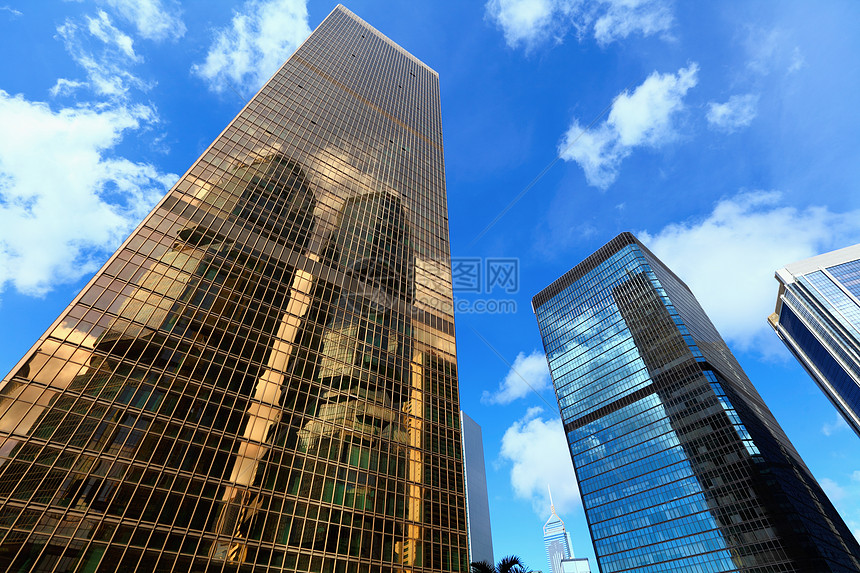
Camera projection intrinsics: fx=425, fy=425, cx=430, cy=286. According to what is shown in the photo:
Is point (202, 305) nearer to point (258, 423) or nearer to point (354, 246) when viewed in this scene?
point (258, 423)

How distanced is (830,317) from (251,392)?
171232 millimetres

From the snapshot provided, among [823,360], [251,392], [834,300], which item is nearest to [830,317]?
[834,300]

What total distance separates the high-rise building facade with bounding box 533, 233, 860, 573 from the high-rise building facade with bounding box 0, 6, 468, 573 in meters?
84.8

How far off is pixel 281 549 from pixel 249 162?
42.9 metres

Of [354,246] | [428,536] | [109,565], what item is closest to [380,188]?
[354,246]

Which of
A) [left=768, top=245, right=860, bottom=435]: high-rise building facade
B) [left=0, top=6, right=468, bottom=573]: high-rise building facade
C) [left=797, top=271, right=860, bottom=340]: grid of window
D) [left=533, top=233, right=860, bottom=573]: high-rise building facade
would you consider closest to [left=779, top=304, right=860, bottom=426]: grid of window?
[left=768, top=245, right=860, bottom=435]: high-rise building facade

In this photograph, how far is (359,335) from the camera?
48156 mm

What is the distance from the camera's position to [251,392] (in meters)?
36.8

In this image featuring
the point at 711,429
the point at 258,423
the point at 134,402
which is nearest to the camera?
the point at 134,402

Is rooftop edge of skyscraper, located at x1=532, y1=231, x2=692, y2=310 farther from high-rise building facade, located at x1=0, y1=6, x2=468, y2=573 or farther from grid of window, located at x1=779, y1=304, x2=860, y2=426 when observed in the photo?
high-rise building facade, located at x1=0, y1=6, x2=468, y2=573

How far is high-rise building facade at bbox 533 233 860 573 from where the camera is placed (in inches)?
3642

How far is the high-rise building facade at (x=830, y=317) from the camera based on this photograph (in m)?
130

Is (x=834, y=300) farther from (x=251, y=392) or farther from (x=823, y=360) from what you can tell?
(x=251, y=392)

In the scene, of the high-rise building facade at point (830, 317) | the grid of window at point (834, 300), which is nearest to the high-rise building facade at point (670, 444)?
the high-rise building facade at point (830, 317)
